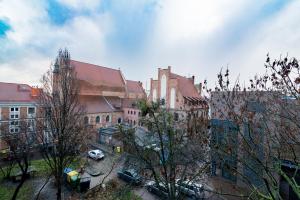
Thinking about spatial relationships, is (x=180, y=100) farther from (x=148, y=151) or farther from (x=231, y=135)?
(x=231, y=135)

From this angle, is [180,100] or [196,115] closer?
[196,115]

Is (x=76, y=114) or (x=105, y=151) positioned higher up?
(x=76, y=114)

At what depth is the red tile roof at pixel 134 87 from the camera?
42869 millimetres

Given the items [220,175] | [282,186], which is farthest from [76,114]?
[282,186]

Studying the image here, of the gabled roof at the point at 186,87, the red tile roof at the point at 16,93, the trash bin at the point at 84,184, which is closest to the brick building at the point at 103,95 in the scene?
the red tile roof at the point at 16,93

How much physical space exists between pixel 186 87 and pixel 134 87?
54.1 feet

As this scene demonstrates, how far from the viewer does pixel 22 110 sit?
21797 mm

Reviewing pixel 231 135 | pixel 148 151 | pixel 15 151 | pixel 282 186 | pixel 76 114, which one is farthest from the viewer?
pixel 15 151

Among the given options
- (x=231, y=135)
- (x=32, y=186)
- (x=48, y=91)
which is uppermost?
(x=48, y=91)

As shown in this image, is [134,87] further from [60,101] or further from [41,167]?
[60,101]

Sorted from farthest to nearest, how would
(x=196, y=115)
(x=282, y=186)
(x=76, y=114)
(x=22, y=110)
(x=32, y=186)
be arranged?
(x=22, y=110), (x=32, y=186), (x=282, y=186), (x=76, y=114), (x=196, y=115)

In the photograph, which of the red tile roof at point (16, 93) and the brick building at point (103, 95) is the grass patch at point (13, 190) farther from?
the brick building at point (103, 95)

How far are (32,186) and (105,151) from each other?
9.74 metres

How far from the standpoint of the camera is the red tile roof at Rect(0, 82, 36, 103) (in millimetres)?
21031
